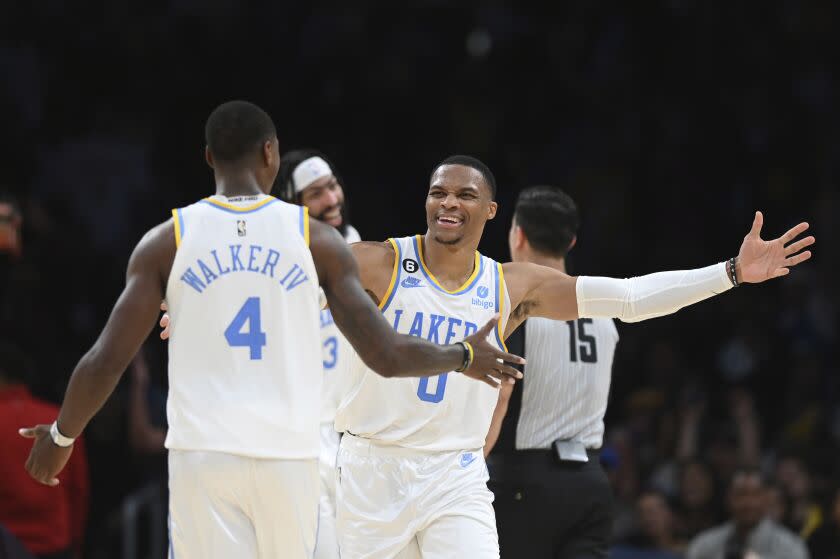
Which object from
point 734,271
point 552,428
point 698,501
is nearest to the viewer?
point 734,271

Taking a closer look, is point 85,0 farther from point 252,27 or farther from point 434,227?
point 434,227

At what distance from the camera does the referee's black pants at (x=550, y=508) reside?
652 cm

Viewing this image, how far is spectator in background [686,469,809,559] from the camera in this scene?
29.6 ft

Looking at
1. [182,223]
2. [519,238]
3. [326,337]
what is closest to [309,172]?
[326,337]

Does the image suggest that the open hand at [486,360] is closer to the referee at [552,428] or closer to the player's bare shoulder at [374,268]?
the player's bare shoulder at [374,268]

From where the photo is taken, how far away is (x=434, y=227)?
587 cm

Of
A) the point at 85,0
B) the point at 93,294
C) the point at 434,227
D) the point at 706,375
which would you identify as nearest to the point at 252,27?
the point at 85,0

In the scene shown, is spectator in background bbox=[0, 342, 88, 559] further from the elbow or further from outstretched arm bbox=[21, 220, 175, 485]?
the elbow

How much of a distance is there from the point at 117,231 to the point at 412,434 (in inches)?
289

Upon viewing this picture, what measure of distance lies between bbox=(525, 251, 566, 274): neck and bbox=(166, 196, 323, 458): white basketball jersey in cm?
254

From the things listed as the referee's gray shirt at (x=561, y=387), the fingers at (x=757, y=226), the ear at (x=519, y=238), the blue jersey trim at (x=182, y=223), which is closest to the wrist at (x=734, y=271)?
the fingers at (x=757, y=226)

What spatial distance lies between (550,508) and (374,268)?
168 cm

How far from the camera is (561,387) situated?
22.0ft

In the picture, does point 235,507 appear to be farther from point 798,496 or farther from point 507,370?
point 798,496
